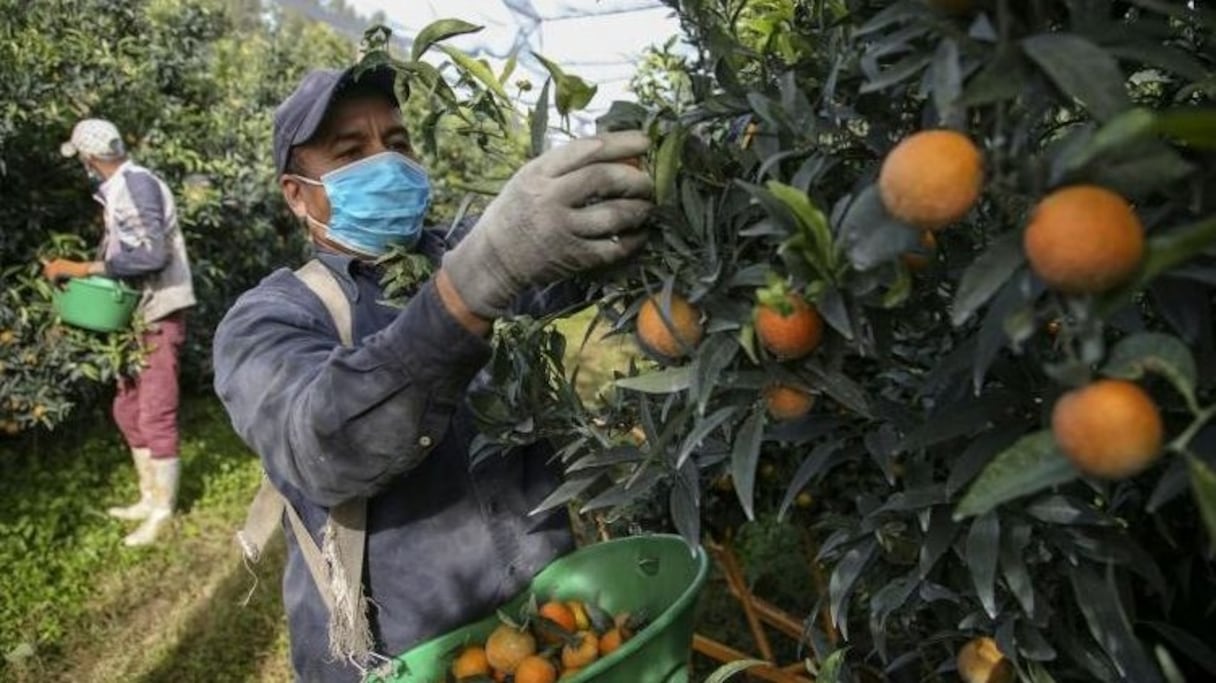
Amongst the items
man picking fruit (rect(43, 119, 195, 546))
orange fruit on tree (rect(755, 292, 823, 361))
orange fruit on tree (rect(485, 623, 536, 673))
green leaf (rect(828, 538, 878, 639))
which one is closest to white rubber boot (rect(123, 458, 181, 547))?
man picking fruit (rect(43, 119, 195, 546))

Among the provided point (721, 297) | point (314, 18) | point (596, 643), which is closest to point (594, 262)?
point (721, 297)

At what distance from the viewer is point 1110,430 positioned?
517mm

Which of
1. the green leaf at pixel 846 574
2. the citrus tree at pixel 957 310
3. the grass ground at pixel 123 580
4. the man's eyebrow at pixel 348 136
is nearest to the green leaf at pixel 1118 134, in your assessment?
the citrus tree at pixel 957 310

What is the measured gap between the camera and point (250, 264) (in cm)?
572

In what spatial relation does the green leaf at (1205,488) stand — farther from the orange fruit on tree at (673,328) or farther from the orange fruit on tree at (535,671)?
the orange fruit on tree at (535,671)

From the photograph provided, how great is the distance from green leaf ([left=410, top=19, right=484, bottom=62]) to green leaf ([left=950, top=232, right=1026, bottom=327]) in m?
0.72

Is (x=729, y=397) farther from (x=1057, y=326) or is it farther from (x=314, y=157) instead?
(x=314, y=157)

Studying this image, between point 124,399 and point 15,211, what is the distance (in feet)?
2.98

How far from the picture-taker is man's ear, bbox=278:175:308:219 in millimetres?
1781

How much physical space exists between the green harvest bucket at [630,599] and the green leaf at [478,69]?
56 cm

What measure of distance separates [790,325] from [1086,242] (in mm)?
253

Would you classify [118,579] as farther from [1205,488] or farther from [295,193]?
[1205,488]

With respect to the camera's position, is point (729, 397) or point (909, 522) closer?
point (729, 397)

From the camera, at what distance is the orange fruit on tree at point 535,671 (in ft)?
4.23
